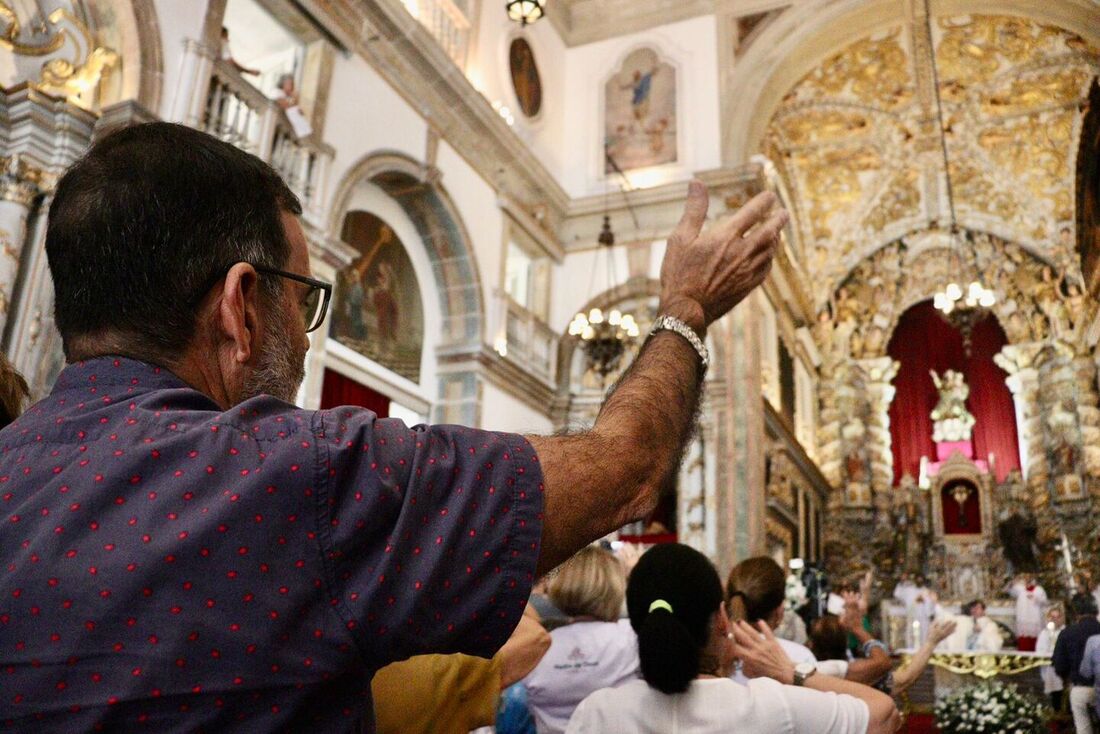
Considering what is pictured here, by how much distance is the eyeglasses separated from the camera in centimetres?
110

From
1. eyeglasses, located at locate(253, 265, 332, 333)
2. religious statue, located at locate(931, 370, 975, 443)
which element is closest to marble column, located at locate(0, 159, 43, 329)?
eyeglasses, located at locate(253, 265, 332, 333)

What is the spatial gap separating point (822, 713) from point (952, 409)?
67.3 feet

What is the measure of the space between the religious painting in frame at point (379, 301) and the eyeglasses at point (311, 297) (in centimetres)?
876

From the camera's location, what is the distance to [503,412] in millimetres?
12273

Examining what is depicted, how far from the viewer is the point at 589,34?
15180 millimetres

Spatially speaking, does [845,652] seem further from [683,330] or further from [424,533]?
[424,533]

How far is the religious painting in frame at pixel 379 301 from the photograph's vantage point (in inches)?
406

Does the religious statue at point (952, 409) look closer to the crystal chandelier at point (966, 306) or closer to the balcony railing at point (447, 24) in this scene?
the crystal chandelier at point (966, 306)

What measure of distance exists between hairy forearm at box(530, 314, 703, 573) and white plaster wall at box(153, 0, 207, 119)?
23.2ft

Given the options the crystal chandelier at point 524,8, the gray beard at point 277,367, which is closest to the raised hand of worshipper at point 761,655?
the gray beard at point 277,367

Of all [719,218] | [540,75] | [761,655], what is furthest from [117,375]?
[540,75]

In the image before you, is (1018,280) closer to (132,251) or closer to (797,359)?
(797,359)

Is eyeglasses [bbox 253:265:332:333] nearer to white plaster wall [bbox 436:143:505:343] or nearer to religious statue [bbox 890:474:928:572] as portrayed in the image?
white plaster wall [bbox 436:143:505:343]

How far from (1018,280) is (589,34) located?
1173 cm
